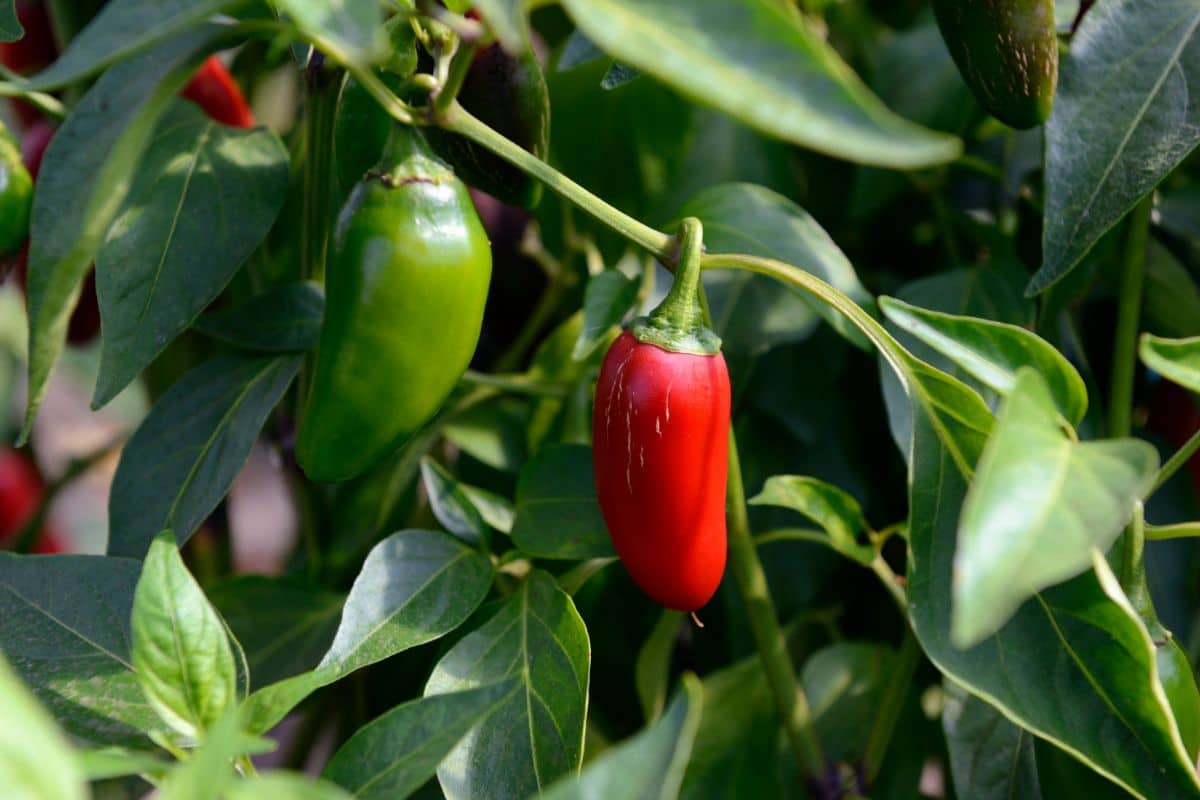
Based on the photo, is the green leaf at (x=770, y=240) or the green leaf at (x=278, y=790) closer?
the green leaf at (x=278, y=790)

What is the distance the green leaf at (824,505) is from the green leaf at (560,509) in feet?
0.25

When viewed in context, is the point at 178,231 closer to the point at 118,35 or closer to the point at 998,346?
the point at 118,35

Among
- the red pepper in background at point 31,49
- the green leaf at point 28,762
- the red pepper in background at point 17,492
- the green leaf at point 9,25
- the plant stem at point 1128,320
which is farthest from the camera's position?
the red pepper in background at point 17,492

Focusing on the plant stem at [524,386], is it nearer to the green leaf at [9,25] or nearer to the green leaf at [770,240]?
the green leaf at [770,240]

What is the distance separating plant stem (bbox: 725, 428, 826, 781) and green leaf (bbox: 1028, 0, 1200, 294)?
6.8 inches

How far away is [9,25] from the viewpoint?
0.48 metres

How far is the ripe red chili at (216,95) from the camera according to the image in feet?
2.02

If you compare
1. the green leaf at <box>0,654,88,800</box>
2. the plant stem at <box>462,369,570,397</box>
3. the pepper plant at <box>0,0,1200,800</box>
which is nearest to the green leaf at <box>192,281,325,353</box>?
the pepper plant at <box>0,0,1200,800</box>

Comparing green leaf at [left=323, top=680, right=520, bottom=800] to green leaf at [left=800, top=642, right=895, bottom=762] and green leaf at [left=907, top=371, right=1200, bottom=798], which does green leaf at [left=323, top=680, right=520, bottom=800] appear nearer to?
green leaf at [left=907, top=371, right=1200, bottom=798]

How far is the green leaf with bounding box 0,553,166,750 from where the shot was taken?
0.45 meters

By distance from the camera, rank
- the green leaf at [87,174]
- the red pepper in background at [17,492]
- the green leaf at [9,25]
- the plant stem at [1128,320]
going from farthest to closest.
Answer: the red pepper in background at [17,492], the plant stem at [1128,320], the green leaf at [9,25], the green leaf at [87,174]

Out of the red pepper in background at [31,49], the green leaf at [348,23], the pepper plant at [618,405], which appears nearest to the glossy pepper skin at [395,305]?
the pepper plant at [618,405]

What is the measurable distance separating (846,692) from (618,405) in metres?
0.28

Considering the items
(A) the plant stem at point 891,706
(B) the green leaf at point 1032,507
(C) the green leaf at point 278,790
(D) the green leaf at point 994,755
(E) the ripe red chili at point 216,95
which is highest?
(B) the green leaf at point 1032,507
